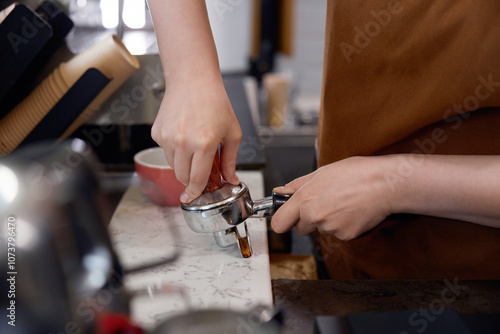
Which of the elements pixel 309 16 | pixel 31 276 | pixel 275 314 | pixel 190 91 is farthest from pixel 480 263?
pixel 309 16

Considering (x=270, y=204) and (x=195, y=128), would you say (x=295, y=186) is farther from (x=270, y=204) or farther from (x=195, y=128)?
(x=195, y=128)

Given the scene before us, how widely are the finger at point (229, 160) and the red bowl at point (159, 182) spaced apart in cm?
17

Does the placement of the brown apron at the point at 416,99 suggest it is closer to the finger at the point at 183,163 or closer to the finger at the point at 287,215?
the finger at the point at 287,215

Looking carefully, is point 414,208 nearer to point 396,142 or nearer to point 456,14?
point 396,142

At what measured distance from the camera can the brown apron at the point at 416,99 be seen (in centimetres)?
73

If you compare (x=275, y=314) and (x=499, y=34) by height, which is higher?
(x=499, y=34)

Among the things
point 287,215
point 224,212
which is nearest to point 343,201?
point 287,215

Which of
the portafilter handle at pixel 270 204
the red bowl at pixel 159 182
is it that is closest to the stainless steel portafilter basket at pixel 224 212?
the portafilter handle at pixel 270 204

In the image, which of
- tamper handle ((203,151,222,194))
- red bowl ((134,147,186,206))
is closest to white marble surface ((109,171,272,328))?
red bowl ((134,147,186,206))

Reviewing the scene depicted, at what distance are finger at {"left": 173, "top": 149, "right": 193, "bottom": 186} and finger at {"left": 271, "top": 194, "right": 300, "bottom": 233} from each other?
0.17 m

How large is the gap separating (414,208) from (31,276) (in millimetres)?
565

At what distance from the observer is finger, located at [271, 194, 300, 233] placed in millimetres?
752

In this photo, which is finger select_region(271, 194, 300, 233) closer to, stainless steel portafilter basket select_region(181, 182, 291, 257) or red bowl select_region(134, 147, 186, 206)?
stainless steel portafilter basket select_region(181, 182, 291, 257)

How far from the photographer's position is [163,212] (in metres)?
0.93
